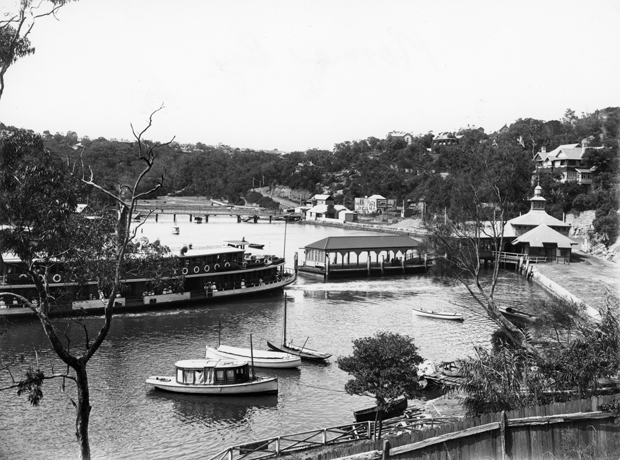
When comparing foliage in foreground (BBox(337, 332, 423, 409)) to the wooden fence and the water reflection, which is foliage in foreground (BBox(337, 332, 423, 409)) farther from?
the wooden fence

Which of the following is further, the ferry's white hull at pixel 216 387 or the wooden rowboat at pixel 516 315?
the wooden rowboat at pixel 516 315

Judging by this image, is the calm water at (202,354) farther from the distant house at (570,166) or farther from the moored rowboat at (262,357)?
the distant house at (570,166)

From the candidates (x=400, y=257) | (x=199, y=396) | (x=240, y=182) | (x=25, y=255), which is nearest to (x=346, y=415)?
(x=199, y=396)

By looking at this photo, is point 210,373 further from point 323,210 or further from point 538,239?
point 323,210

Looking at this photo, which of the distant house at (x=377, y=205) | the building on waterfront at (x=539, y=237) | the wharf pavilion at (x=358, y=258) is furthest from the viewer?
the distant house at (x=377, y=205)

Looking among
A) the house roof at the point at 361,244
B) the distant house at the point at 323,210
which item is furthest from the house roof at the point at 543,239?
the distant house at the point at 323,210

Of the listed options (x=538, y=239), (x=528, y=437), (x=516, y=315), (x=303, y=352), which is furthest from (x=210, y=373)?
(x=538, y=239)

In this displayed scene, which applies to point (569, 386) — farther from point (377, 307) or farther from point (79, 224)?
point (377, 307)
